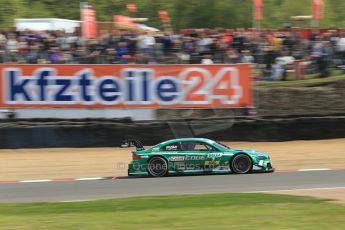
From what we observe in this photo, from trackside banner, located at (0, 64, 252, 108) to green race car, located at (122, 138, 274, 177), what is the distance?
5.79 meters

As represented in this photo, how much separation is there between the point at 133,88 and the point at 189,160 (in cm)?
640

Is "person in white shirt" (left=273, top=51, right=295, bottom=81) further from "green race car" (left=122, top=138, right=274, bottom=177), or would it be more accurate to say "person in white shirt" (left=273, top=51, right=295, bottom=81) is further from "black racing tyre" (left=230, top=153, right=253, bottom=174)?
"black racing tyre" (left=230, top=153, right=253, bottom=174)

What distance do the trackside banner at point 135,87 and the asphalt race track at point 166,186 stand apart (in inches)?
251

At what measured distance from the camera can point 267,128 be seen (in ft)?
62.2

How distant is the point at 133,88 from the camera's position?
19.4m

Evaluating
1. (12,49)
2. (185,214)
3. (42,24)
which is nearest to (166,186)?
(185,214)

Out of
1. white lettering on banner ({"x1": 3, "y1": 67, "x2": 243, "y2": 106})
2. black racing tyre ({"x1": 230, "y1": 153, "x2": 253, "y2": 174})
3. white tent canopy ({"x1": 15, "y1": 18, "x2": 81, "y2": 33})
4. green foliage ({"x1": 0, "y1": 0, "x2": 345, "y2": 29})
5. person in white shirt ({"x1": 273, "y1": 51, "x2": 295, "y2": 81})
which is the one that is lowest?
black racing tyre ({"x1": 230, "y1": 153, "x2": 253, "y2": 174})

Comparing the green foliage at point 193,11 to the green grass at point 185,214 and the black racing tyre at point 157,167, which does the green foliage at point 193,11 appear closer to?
the black racing tyre at point 157,167

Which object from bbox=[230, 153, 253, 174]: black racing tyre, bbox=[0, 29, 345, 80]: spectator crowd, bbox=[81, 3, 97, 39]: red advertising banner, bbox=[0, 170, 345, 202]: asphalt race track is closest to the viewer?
bbox=[0, 170, 345, 202]: asphalt race track

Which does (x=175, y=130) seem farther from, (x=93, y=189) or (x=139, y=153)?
(x=93, y=189)

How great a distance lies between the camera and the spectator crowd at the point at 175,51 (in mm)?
19625

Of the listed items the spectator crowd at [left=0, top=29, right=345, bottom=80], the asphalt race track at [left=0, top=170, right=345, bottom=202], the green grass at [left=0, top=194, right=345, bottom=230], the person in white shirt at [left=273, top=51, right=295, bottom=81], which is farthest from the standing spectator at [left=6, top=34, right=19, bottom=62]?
the green grass at [left=0, top=194, right=345, bottom=230]

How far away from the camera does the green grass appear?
6.24 meters

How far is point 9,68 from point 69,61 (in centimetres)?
200
